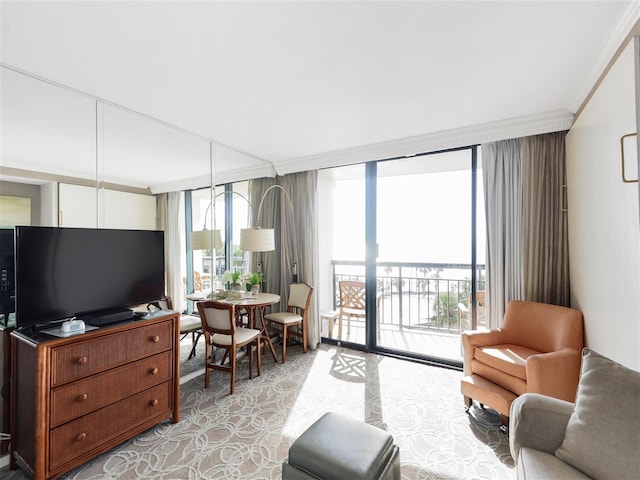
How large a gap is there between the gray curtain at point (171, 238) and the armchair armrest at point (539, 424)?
2.63m

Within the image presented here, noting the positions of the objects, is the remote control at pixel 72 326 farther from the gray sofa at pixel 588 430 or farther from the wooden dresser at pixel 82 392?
the gray sofa at pixel 588 430

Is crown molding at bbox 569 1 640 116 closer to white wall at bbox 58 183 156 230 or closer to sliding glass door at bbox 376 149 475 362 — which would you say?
sliding glass door at bbox 376 149 475 362

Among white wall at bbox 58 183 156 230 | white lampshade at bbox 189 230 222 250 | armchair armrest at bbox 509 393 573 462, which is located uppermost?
white wall at bbox 58 183 156 230

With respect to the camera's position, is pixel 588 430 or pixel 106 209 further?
pixel 106 209

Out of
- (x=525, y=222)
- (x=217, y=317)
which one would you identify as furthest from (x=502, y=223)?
(x=217, y=317)

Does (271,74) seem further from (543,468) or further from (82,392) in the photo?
(543,468)

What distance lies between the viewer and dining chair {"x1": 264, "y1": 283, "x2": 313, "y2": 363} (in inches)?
145

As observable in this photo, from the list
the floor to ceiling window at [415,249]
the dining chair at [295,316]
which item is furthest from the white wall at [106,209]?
the floor to ceiling window at [415,249]

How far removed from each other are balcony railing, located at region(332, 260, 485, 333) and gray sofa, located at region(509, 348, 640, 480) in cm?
270

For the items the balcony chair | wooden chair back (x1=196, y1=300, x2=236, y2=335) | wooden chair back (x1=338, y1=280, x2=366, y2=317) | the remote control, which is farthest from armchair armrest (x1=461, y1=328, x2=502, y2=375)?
the remote control

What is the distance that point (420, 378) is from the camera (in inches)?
119

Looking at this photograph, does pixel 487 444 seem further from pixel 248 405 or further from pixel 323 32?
pixel 323 32

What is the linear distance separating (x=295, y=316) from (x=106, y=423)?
7.18ft

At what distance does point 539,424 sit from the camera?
134 cm
